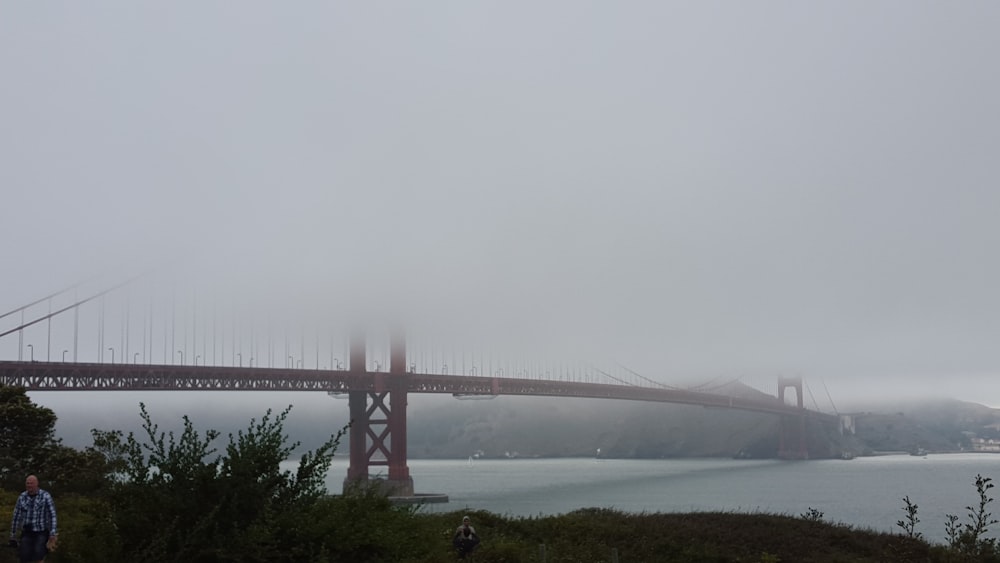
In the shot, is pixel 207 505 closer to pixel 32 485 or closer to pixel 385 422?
pixel 32 485

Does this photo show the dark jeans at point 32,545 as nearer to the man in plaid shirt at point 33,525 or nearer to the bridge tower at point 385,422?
the man in plaid shirt at point 33,525

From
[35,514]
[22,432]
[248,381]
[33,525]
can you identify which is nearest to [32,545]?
[33,525]

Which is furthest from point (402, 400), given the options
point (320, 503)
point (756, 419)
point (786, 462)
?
point (756, 419)

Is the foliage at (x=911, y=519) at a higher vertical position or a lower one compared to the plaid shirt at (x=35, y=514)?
lower

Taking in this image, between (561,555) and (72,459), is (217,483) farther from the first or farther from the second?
(72,459)

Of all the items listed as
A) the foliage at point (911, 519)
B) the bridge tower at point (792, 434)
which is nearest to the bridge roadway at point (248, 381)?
the foliage at point (911, 519)

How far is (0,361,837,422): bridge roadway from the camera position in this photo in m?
48.3

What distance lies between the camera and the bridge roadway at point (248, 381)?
48344 millimetres

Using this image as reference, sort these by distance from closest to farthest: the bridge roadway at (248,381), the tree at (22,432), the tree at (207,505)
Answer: the tree at (207,505) < the tree at (22,432) < the bridge roadway at (248,381)

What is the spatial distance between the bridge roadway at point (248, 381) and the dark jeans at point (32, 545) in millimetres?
29477

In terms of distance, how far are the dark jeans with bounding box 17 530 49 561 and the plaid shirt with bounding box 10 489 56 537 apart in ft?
0.25

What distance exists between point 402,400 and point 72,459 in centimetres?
4122

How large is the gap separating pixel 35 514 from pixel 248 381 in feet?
158

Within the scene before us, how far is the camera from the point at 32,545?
11.0 metres
